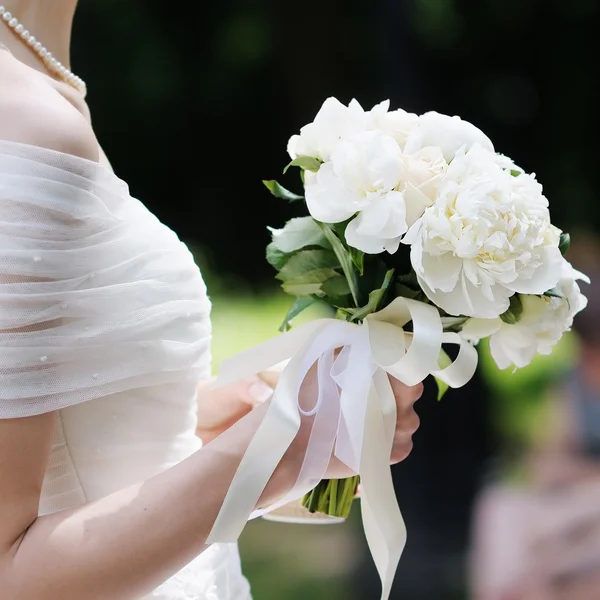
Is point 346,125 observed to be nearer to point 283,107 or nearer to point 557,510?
point 557,510

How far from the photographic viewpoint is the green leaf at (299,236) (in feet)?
4.08

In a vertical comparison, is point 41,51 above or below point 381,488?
above

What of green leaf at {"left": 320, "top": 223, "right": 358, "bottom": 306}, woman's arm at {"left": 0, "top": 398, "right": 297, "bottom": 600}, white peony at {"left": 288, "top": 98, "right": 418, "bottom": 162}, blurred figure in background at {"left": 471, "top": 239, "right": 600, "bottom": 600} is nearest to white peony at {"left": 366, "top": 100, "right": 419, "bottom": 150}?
white peony at {"left": 288, "top": 98, "right": 418, "bottom": 162}

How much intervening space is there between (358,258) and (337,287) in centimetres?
10

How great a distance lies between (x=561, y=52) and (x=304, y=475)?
24.7ft

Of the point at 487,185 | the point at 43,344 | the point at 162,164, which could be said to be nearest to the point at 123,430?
the point at 43,344

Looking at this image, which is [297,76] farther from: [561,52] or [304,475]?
[304,475]

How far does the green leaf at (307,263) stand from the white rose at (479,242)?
0.18 m

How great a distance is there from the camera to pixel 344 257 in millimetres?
1216

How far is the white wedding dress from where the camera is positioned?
1.08 metres

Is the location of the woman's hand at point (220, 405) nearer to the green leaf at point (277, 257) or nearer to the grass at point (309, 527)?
the green leaf at point (277, 257)

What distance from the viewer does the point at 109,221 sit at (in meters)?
1.20

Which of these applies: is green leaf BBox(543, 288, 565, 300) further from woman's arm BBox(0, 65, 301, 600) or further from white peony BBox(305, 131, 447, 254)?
woman's arm BBox(0, 65, 301, 600)

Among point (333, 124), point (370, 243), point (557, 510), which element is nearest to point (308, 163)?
point (333, 124)
